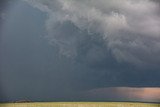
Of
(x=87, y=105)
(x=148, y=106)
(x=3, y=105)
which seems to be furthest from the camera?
(x=87, y=105)

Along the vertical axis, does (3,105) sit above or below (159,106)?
below

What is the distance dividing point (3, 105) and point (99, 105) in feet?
71.4

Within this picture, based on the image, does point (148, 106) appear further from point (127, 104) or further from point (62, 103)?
point (62, 103)

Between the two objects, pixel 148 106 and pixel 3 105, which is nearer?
pixel 3 105

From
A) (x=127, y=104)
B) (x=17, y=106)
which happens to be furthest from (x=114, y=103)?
(x=17, y=106)

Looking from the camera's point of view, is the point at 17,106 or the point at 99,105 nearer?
the point at 17,106

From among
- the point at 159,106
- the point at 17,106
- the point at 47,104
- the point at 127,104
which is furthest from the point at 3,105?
the point at 159,106

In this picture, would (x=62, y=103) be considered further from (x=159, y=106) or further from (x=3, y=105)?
(x=159, y=106)

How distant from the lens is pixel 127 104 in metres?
73.4

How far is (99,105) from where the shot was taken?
74.8m

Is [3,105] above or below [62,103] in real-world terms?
below

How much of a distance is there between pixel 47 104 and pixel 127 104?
1788 cm

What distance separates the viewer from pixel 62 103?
75.2 metres

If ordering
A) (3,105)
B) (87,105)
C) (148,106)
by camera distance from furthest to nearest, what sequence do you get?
(87,105) < (148,106) < (3,105)
